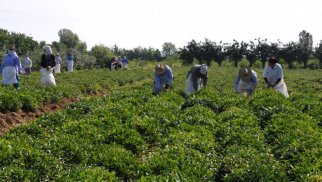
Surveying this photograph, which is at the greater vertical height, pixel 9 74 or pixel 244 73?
pixel 244 73

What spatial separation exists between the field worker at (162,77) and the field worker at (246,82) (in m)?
2.61

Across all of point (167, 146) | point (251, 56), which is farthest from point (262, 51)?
point (167, 146)

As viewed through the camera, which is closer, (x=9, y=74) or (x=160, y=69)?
(x=160, y=69)

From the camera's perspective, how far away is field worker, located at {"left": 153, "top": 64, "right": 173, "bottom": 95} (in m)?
15.6

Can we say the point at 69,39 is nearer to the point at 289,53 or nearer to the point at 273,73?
the point at 289,53

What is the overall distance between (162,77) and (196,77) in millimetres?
1294

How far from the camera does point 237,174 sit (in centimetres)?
656

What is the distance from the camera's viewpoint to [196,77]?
1585cm

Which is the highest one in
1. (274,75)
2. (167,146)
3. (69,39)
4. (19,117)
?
(69,39)

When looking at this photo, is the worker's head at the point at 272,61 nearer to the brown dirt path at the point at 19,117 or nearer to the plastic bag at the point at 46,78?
the brown dirt path at the point at 19,117

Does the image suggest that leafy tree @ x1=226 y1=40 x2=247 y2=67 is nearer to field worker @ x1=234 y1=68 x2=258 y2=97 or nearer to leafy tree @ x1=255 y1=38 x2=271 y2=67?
leafy tree @ x1=255 y1=38 x2=271 y2=67

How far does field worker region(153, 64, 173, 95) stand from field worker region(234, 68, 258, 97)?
2614mm

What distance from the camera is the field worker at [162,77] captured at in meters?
15.6

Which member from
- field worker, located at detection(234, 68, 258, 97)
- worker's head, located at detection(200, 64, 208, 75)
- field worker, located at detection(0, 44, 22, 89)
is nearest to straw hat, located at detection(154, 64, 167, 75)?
worker's head, located at detection(200, 64, 208, 75)
